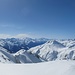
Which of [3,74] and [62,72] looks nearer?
[62,72]

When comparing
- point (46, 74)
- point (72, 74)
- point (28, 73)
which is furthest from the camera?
point (28, 73)

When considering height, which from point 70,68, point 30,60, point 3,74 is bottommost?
point 30,60

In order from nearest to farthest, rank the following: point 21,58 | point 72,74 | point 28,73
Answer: point 72,74 < point 28,73 < point 21,58

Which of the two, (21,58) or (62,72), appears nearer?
(62,72)

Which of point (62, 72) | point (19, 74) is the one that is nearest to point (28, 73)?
point (19, 74)

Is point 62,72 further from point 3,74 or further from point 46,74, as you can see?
point 3,74

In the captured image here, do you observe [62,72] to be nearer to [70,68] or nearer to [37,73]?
[70,68]

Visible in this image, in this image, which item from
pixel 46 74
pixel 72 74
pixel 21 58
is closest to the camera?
pixel 72 74

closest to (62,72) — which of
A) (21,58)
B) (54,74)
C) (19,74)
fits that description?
(54,74)

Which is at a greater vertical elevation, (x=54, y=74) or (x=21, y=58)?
(x=54, y=74)
